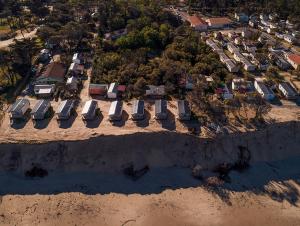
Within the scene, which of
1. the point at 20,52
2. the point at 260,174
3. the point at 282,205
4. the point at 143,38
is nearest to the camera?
the point at 282,205

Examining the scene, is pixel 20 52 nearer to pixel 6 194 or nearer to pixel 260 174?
pixel 6 194

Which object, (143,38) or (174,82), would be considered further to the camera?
(143,38)

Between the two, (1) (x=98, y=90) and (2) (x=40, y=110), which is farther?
(1) (x=98, y=90)

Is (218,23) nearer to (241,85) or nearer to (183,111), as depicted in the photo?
(241,85)

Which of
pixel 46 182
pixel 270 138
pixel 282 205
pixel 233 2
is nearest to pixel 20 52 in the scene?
pixel 46 182

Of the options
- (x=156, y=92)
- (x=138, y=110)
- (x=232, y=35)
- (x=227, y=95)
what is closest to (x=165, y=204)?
(x=138, y=110)

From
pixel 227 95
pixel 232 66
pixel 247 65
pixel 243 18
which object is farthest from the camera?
pixel 243 18

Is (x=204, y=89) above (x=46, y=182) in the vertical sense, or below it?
above
